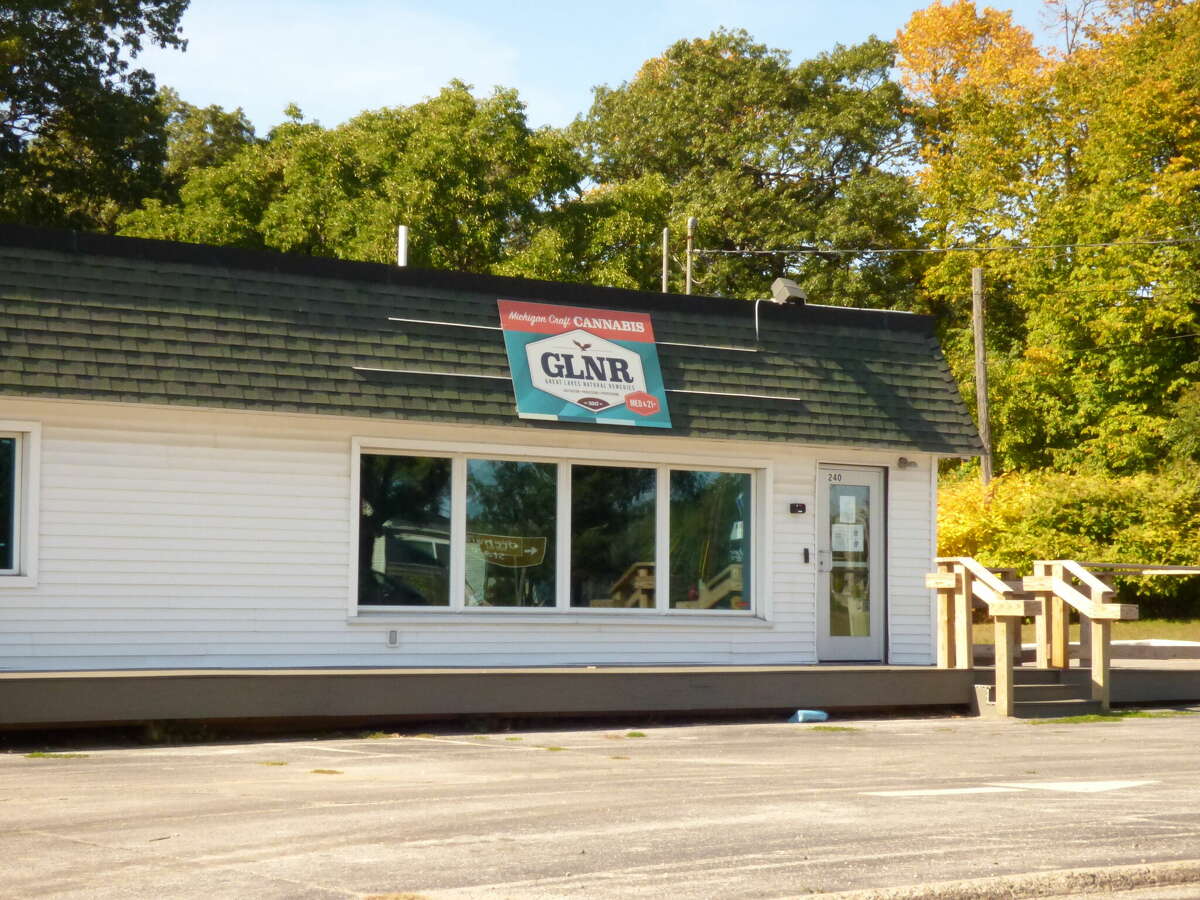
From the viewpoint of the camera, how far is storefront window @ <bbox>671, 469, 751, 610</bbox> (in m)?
15.5

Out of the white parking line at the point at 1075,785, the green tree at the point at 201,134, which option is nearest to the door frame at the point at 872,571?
the white parking line at the point at 1075,785

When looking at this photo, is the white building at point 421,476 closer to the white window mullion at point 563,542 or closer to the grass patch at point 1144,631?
the white window mullion at point 563,542

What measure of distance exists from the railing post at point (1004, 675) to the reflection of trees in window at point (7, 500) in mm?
9019

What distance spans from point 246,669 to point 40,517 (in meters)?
2.19

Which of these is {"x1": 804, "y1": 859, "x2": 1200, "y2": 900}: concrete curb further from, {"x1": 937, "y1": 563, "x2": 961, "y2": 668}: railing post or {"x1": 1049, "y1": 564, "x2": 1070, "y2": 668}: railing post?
{"x1": 1049, "y1": 564, "x2": 1070, "y2": 668}: railing post

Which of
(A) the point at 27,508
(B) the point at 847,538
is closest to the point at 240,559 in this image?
(A) the point at 27,508

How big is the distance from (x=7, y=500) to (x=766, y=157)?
35.0 m

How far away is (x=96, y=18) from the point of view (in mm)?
40438

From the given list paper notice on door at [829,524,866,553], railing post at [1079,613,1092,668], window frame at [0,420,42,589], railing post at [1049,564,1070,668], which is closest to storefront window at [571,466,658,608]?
paper notice on door at [829,524,866,553]

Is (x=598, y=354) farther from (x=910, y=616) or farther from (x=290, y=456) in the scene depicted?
(x=910, y=616)

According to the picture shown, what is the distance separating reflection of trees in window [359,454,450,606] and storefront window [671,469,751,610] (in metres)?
2.51

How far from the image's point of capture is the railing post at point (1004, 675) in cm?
1460

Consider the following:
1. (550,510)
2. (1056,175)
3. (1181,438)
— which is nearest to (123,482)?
(550,510)

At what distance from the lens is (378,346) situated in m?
13.9
